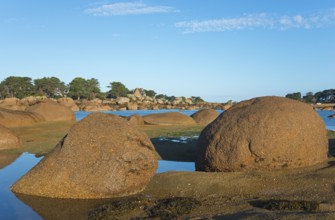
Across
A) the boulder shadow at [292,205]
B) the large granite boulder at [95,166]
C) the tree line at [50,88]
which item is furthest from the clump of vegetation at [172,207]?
the tree line at [50,88]

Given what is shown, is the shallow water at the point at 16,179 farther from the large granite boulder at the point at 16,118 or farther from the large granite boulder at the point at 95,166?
the large granite boulder at the point at 16,118

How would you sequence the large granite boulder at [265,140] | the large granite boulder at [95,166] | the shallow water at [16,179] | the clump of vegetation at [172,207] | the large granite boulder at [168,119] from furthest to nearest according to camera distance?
the large granite boulder at [168,119] → the large granite boulder at [265,140] → the large granite boulder at [95,166] → the shallow water at [16,179] → the clump of vegetation at [172,207]

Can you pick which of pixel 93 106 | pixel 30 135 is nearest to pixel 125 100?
pixel 93 106

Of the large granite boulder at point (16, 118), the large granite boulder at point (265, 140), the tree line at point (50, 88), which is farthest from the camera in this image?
the tree line at point (50, 88)

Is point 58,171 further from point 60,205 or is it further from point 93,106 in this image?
point 93,106

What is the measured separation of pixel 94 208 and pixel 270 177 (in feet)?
14.5

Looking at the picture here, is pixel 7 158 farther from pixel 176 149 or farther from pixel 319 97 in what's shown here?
pixel 319 97

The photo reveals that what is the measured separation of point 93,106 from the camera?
79.1 metres

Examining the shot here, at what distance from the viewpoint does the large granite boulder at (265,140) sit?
10.7 metres

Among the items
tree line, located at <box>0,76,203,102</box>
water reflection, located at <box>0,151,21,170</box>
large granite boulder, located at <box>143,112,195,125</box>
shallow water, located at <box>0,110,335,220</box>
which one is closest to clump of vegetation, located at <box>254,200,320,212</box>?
shallow water, located at <box>0,110,335,220</box>

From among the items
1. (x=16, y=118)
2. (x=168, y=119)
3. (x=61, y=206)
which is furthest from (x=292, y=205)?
(x=16, y=118)

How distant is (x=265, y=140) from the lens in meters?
10.7

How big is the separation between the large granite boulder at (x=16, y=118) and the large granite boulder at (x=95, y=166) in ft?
59.1

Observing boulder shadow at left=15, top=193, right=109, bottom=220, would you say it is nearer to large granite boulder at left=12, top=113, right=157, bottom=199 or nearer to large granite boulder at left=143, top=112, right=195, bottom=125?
large granite boulder at left=12, top=113, right=157, bottom=199
